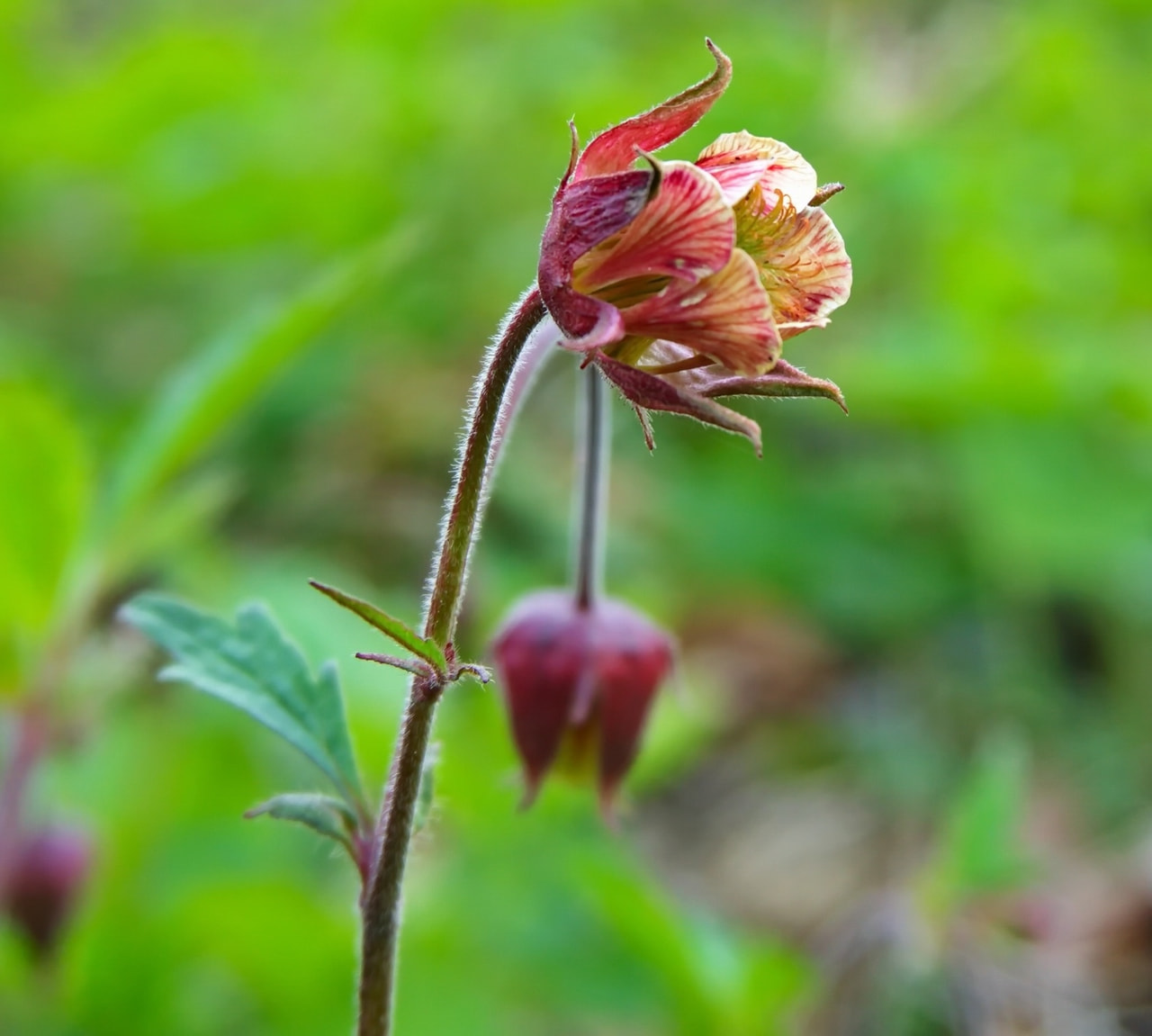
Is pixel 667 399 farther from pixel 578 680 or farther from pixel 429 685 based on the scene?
pixel 578 680

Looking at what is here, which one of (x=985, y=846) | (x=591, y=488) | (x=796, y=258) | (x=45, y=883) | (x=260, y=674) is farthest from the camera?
(x=985, y=846)

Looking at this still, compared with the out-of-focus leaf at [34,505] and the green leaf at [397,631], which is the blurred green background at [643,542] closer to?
the out-of-focus leaf at [34,505]

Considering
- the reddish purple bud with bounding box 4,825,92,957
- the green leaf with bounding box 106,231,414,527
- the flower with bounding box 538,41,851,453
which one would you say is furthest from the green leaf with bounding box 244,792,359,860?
the reddish purple bud with bounding box 4,825,92,957

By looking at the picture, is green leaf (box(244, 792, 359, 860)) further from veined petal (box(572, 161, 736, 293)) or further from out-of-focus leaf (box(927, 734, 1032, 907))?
out-of-focus leaf (box(927, 734, 1032, 907))

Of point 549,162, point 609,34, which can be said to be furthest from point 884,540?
point 609,34

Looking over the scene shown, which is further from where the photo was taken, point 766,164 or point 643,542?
point 643,542

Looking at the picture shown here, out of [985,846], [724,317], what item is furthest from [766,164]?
[985,846]
